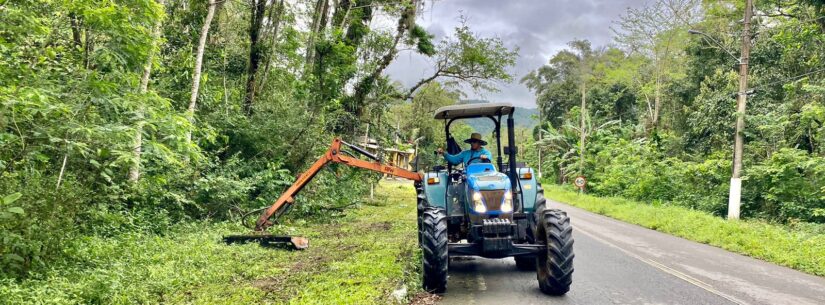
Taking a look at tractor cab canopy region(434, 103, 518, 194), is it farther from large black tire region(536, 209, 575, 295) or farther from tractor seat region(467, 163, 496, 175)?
large black tire region(536, 209, 575, 295)

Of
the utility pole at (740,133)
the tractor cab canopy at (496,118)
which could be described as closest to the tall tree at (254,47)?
the tractor cab canopy at (496,118)

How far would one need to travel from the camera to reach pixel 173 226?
1012 centimetres

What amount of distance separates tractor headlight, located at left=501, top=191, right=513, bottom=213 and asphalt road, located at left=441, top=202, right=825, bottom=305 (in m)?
1.10

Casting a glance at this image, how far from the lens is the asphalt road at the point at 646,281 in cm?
649

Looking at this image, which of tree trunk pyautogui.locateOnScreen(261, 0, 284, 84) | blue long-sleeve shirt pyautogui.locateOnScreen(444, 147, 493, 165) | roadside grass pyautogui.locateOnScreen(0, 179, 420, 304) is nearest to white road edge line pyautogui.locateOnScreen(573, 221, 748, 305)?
blue long-sleeve shirt pyautogui.locateOnScreen(444, 147, 493, 165)

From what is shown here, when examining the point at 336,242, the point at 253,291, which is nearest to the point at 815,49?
the point at 336,242

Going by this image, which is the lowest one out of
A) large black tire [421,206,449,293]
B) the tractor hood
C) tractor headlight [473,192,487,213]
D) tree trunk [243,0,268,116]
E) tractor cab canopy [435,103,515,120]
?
large black tire [421,206,449,293]

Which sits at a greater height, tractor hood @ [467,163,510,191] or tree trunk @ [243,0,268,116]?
tree trunk @ [243,0,268,116]

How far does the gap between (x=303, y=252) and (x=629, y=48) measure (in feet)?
123

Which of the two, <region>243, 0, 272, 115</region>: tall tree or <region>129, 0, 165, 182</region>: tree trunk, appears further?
<region>243, 0, 272, 115</region>: tall tree

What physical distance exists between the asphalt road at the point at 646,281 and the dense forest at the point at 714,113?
6417 mm

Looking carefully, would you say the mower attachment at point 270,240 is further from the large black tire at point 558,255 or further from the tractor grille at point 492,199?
the large black tire at point 558,255

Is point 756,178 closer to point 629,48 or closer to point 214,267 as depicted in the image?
point 214,267

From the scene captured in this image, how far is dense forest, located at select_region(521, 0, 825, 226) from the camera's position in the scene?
1605 centimetres
